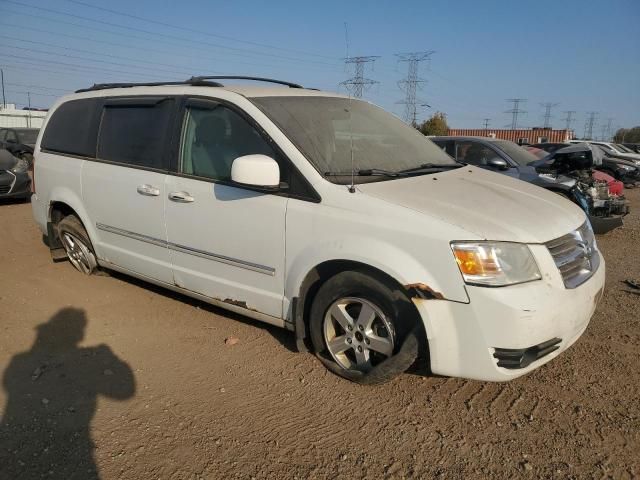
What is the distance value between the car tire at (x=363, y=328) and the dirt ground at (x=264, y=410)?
0.15 m

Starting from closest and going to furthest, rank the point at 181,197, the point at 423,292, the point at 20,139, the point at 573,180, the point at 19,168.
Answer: the point at 423,292
the point at 181,197
the point at 573,180
the point at 19,168
the point at 20,139

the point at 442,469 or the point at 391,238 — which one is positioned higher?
the point at 391,238

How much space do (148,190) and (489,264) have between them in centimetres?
266

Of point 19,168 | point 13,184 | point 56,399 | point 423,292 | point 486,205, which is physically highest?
point 486,205

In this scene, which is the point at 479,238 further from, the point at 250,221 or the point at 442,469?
the point at 250,221

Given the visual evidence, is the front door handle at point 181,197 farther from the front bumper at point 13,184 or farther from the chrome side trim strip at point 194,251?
the front bumper at point 13,184

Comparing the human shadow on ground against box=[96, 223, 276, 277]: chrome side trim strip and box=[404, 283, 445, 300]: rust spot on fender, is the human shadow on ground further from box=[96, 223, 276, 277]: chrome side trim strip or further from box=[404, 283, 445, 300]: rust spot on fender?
box=[404, 283, 445, 300]: rust spot on fender

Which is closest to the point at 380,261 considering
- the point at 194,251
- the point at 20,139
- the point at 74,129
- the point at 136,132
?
the point at 194,251

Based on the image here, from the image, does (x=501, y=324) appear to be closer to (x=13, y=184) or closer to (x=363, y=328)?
(x=363, y=328)

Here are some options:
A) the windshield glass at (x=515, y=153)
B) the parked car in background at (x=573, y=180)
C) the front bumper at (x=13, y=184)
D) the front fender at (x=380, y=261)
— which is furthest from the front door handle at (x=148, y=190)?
the front bumper at (x=13, y=184)

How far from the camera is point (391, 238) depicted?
288 cm

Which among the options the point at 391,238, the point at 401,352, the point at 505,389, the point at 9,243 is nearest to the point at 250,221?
the point at 391,238

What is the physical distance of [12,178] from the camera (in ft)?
32.8

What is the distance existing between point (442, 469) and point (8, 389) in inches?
103
